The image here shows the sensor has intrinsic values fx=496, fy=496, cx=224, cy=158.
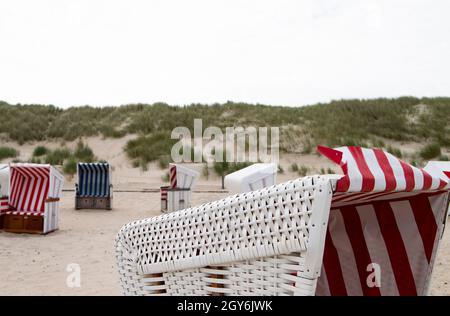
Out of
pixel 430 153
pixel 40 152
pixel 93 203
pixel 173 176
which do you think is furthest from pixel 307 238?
pixel 40 152

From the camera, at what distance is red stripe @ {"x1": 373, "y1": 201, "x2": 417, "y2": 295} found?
3400 mm

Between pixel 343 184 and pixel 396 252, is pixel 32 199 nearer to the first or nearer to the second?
pixel 396 252

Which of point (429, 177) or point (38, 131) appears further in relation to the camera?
point (38, 131)

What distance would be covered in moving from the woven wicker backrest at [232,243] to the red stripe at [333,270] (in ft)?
4.14

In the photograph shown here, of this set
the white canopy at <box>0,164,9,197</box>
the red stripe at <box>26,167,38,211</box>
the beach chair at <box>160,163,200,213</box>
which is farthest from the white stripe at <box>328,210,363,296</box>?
the beach chair at <box>160,163,200,213</box>

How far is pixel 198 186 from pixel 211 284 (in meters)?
16.4

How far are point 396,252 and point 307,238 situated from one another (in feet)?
5.11

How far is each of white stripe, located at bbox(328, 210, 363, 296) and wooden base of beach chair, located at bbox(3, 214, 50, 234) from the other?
25.2 feet

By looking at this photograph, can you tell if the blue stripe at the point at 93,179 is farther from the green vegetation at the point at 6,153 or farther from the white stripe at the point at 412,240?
the green vegetation at the point at 6,153

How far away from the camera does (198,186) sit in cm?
1908

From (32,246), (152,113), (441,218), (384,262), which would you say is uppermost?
(152,113)

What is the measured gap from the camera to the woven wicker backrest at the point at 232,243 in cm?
215

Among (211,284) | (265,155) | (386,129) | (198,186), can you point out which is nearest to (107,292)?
(211,284)

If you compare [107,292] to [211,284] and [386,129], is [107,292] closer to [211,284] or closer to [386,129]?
[211,284]
